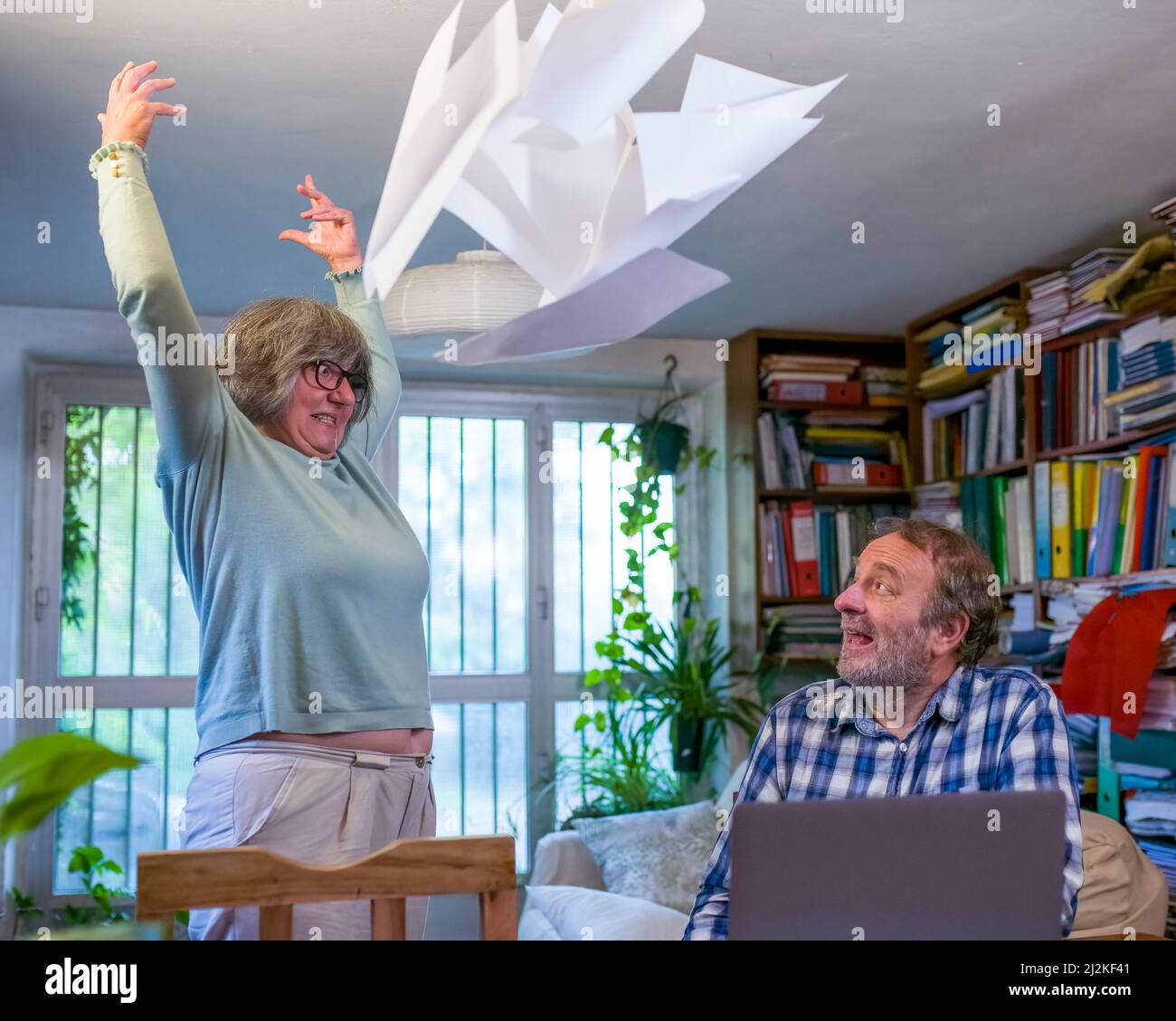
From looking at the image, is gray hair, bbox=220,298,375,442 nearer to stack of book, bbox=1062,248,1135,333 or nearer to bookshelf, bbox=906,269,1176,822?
bookshelf, bbox=906,269,1176,822

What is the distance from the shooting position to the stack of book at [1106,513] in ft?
11.3

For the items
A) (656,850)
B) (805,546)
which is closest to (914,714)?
(656,850)

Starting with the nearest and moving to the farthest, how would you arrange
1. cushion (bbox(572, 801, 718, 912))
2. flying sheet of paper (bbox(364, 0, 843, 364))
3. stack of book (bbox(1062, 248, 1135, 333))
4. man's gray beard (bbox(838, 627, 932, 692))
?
1. flying sheet of paper (bbox(364, 0, 843, 364))
2. man's gray beard (bbox(838, 627, 932, 692))
3. stack of book (bbox(1062, 248, 1135, 333))
4. cushion (bbox(572, 801, 718, 912))

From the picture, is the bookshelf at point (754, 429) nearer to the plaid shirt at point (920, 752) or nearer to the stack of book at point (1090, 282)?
the stack of book at point (1090, 282)

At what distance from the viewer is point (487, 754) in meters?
4.90

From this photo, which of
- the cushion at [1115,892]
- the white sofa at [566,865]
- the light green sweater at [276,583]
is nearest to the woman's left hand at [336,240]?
the light green sweater at [276,583]

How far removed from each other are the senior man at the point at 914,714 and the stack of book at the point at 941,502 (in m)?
2.44

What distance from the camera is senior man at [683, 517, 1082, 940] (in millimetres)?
1749

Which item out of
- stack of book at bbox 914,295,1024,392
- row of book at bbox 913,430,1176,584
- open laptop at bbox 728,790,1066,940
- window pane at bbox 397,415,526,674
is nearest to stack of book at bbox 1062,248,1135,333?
stack of book at bbox 914,295,1024,392

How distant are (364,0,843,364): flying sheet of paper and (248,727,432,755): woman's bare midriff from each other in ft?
2.69

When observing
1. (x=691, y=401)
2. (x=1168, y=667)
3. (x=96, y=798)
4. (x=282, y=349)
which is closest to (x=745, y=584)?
(x=691, y=401)

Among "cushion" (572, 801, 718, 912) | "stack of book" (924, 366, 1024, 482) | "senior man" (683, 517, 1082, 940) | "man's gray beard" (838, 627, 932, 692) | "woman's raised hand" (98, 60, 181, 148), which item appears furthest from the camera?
"stack of book" (924, 366, 1024, 482)

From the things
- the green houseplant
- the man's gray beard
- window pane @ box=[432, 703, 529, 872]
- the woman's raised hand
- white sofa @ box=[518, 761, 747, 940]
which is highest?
the woman's raised hand
